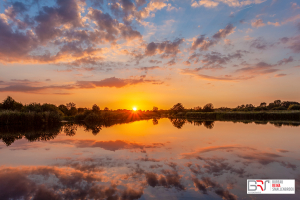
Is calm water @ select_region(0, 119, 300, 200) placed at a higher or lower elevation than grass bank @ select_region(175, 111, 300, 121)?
lower

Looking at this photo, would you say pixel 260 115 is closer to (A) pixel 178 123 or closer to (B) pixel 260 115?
(B) pixel 260 115

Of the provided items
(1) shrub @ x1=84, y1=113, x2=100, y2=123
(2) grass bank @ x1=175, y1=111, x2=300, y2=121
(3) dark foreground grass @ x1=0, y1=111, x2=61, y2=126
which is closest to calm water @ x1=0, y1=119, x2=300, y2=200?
(3) dark foreground grass @ x1=0, y1=111, x2=61, y2=126

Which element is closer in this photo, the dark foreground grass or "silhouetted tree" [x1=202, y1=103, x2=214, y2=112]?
the dark foreground grass

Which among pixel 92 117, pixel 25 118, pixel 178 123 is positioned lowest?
pixel 178 123

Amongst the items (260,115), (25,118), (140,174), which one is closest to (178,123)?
(25,118)

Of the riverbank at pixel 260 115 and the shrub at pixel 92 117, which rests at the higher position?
the riverbank at pixel 260 115

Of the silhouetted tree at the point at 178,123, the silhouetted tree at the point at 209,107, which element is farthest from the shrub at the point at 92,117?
the silhouetted tree at the point at 209,107

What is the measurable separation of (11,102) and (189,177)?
6409 centimetres

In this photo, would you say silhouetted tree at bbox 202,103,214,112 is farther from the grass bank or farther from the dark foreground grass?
the dark foreground grass

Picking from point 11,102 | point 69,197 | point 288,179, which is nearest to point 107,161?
point 69,197

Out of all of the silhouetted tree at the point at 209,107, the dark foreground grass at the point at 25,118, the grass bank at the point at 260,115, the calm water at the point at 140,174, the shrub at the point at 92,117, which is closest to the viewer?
the calm water at the point at 140,174

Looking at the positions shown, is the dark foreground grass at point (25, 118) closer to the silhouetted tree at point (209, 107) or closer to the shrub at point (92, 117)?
the shrub at point (92, 117)

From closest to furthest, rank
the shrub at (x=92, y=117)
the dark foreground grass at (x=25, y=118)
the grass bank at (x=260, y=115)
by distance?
the dark foreground grass at (x=25, y=118) < the shrub at (x=92, y=117) < the grass bank at (x=260, y=115)

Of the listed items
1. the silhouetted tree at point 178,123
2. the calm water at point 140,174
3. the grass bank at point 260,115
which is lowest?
the silhouetted tree at point 178,123
